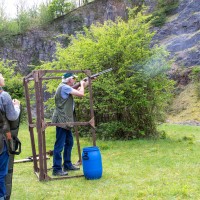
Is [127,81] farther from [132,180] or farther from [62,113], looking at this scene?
[132,180]

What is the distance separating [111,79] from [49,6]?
97.6 ft

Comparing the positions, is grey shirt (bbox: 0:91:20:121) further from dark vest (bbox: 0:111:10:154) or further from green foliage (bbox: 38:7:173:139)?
green foliage (bbox: 38:7:173:139)

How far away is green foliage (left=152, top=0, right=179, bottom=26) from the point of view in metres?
32.3

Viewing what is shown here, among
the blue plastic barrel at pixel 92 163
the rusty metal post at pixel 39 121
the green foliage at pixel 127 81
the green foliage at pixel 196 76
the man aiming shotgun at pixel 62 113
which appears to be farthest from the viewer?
the green foliage at pixel 196 76

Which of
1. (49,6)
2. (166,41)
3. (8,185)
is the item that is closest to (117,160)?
(8,185)

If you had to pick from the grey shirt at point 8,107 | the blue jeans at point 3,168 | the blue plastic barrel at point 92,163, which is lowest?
the blue plastic barrel at point 92,163

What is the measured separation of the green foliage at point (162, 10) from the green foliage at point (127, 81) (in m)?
21.0

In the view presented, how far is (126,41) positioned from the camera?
38.5ft

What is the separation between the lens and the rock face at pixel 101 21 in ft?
A: 91.0

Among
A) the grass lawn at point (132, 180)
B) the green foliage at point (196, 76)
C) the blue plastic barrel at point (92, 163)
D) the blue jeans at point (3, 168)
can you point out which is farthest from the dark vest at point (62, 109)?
the green foliage at point (196, 76)

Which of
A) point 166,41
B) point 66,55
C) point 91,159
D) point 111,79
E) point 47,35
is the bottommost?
point 91,159

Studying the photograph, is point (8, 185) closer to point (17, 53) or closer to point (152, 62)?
point (152, 62)

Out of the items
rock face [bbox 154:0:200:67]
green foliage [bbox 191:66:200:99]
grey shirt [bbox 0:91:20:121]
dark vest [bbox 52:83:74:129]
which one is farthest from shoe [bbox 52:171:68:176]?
rock face [bbox 154:0:200:67]

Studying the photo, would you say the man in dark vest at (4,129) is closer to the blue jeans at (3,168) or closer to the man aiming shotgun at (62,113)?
the blue jeans at (3,168)
